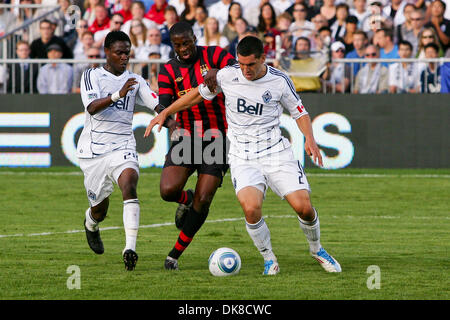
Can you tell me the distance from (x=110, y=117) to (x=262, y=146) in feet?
5.91

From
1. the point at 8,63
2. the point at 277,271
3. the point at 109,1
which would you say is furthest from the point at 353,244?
the point at 109,1

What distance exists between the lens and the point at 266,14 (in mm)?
19469

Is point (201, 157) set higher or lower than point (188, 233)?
higher

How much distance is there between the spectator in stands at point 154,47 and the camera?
19672mm

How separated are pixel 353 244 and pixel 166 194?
2.36m

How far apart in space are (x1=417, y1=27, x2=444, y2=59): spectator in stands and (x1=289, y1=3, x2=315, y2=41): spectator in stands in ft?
6.75

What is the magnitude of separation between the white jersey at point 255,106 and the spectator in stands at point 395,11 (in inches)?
414

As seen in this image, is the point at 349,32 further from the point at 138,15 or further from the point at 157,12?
the point at 138,15

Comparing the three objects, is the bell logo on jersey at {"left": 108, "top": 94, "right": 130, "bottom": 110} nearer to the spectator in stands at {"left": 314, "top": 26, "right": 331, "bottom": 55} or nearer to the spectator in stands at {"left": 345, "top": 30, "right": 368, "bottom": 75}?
the spectator in stands at {"left": 314, "top": 26, "right": 331, "bottom": 55}

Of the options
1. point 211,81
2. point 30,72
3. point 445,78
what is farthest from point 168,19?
point 211,81

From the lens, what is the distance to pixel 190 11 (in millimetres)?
20391

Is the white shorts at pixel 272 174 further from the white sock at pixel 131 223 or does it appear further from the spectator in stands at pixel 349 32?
the spectator in stands at pixel 349 32

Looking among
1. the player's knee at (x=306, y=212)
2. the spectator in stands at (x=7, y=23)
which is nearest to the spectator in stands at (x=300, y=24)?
the spectator in stands at (x=7, y=23)

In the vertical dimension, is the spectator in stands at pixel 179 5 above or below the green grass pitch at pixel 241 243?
above
